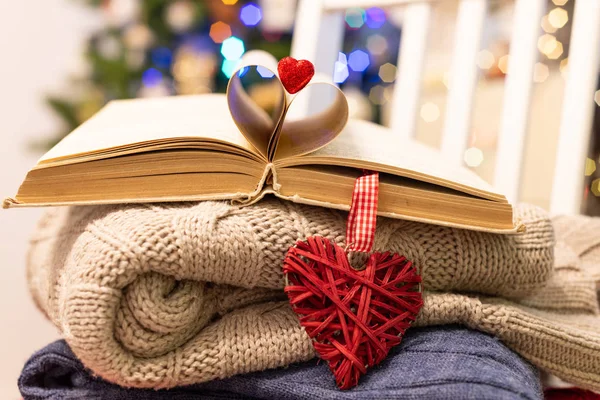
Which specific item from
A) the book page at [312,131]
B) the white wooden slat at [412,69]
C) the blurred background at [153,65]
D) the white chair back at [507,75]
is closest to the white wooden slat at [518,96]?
the white chair back at [507,75]

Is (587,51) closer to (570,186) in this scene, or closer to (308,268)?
(570,186)

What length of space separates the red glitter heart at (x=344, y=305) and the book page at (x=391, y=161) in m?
0.06

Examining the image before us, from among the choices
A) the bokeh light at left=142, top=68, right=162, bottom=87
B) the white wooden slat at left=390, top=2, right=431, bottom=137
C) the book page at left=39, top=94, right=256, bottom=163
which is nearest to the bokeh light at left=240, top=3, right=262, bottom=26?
the bokeh light at left=142, top=68, right=162, bottom=87

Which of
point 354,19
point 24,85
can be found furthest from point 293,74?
point 24,85

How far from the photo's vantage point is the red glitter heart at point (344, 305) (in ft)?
1.33

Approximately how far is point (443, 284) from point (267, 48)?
1169 mm

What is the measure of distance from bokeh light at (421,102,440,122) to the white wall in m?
1.11

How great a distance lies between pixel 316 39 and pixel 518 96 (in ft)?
1.05

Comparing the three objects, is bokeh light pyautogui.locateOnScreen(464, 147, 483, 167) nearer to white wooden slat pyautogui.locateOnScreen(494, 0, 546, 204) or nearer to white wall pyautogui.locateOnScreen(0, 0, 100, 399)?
white wooden slat pyautogui.locateOnScreen(494, 0, 546, 204)

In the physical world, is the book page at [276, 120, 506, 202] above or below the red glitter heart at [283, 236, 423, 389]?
above

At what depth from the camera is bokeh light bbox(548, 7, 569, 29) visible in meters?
1.40

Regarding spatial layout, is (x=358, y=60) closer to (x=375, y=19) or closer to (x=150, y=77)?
(x=375, y=19)

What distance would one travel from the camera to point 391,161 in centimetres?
45

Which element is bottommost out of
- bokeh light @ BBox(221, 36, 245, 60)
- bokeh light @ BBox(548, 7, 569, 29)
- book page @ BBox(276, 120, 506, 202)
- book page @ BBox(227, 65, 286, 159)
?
book page @ BBox(276, 120, 506, 202)
